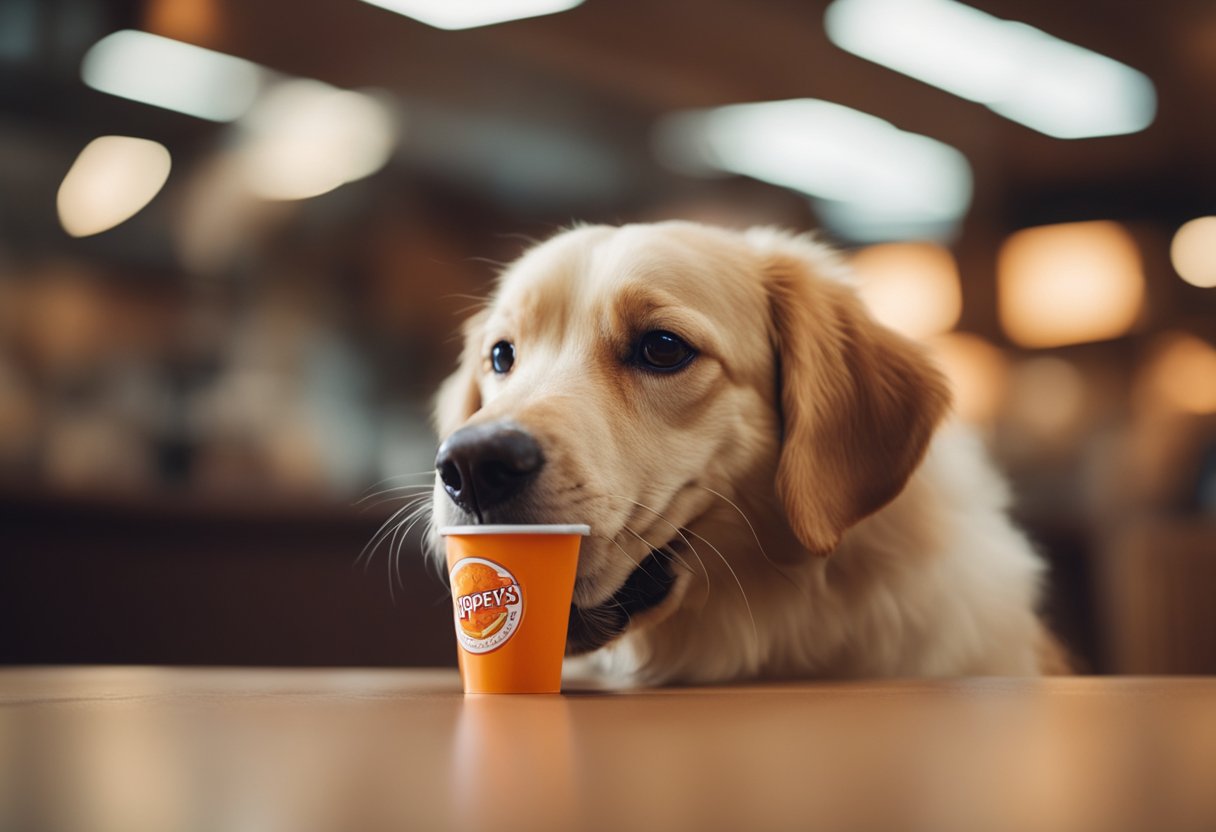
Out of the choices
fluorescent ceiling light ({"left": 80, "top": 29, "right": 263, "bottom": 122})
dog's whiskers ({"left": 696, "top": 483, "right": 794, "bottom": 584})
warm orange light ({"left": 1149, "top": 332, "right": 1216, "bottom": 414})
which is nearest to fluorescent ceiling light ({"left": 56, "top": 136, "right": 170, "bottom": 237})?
fluorescent ceiling light ({"left": 80, "top": 29, "right": 263, "bottom": 122})

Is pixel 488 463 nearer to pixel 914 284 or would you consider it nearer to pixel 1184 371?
pixel 914 284

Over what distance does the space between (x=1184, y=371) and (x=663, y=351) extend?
269 inches

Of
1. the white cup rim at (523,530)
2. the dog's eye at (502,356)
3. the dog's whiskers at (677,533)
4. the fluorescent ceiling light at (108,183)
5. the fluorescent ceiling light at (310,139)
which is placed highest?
the fluorescent ceiling light at (310,139)

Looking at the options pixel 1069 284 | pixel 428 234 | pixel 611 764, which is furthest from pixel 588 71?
pixel 611 764

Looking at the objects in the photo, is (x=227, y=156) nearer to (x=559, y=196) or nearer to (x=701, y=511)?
(x=559, y=196)

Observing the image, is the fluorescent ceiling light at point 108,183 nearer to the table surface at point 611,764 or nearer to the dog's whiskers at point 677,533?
the dog's whiskers at point 677,533

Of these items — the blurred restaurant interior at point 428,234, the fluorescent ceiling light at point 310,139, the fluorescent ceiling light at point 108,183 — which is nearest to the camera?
the blurred restaurant interior at point 428,234

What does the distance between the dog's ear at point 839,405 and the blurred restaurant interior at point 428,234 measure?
2.06m

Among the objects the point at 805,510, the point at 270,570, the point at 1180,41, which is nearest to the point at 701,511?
the point at 805,510

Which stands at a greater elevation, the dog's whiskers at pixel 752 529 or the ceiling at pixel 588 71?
the ceiling at pixel 588 71

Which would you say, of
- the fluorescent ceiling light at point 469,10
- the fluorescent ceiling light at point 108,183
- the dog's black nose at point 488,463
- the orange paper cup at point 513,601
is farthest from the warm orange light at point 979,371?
the orange paper cup at point 513,601

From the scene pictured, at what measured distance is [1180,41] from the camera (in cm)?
538

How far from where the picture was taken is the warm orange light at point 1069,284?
279 inches

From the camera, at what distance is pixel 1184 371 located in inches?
281
